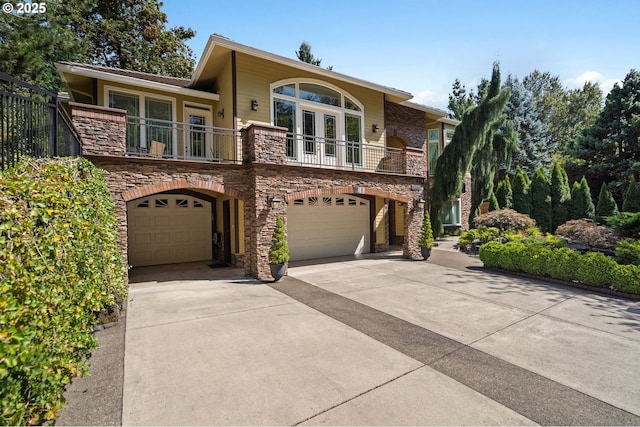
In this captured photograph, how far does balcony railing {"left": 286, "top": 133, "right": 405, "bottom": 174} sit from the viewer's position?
11.4 metres

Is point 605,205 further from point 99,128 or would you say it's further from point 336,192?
point 99,128

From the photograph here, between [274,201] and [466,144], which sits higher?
[466,144]

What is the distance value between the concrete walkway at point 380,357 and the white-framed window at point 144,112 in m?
5.19

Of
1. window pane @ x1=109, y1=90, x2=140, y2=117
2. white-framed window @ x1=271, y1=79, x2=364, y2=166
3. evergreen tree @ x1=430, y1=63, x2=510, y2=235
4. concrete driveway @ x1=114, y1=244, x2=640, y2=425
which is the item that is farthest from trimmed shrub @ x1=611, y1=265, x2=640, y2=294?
window pane @ x1=109, y1=90, x2=140, y2=117

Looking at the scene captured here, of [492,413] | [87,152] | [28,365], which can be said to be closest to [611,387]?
[492,413]

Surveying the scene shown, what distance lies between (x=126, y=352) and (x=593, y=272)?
1021cm

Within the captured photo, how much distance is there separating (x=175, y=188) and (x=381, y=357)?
6519mm

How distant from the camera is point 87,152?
7246 millimetres

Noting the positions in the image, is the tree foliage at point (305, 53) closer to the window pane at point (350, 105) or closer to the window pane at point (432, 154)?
the window pane at point (432, 154)

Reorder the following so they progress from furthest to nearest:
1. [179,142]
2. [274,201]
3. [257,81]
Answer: [179,142]
[257,81]
[274,201]

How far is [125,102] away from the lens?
10453 mm

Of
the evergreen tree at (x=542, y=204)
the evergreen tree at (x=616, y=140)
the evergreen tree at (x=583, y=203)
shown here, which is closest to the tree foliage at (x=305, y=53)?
the evergreen tree at (x=542, y=204)

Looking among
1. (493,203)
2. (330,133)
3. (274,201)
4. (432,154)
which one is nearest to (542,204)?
(493,203)

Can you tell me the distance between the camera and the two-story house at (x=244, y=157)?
8.33 m
